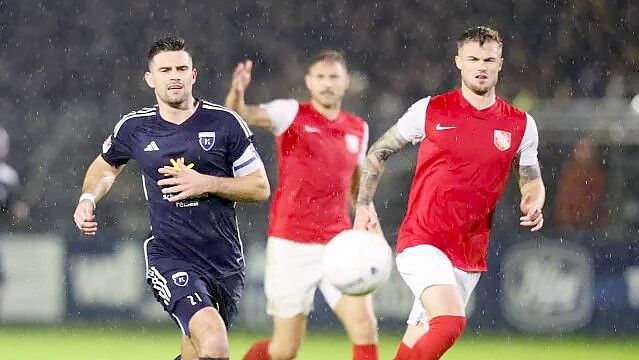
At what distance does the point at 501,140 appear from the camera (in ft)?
23.1

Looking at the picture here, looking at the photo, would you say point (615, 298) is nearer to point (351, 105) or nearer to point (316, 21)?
point (351, 105)

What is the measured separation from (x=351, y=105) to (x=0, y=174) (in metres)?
3.37

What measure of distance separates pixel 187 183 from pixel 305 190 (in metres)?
2.04

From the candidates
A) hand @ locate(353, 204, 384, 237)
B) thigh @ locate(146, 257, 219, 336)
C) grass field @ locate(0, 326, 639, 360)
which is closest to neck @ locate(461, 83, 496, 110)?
hand @ locate(353, 204, 384, 237)

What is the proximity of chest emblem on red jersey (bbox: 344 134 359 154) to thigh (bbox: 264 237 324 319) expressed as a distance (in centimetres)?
63

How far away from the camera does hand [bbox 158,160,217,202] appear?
20.8ft

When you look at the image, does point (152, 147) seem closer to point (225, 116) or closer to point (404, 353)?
point (225, 116)

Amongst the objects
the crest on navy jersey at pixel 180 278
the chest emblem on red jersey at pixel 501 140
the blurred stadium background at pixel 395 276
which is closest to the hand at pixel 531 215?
the chest emblem on red jersey at pixel 501 140

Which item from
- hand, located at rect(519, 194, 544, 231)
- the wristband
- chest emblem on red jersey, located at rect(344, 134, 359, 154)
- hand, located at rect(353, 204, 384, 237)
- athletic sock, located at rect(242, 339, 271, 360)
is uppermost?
chest emblem on red jersey, located at rect(344, 134, 359, 154)

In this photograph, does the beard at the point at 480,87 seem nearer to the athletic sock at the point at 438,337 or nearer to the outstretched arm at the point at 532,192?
the outstretched arm at the point at 532,192

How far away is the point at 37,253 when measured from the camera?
Answer: 38.9 feet

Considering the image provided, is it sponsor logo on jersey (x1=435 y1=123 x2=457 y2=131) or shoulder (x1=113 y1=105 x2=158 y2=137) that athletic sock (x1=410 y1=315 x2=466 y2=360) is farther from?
shoulder (x1=113 y1=105 x2=158 y2=137)

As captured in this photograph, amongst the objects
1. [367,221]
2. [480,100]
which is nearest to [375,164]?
[367,221]

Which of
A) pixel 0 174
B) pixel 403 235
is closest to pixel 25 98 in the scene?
pixel 0 174
